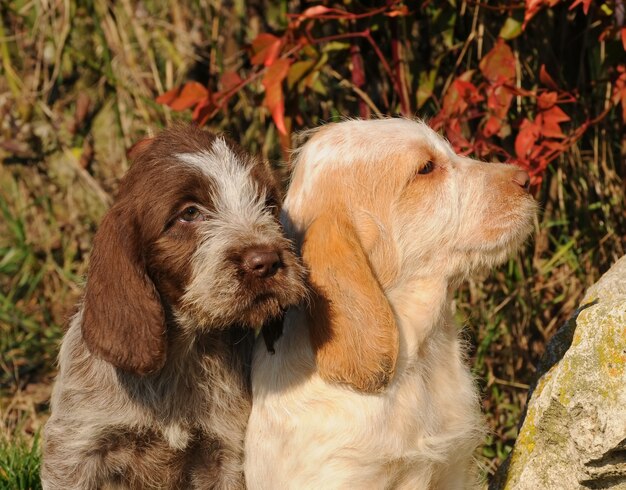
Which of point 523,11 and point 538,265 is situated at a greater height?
point 523,11

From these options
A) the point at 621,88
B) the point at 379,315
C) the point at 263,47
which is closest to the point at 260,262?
the point at 379,315

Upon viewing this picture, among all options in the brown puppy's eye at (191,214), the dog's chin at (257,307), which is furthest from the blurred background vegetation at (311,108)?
the dog's chin at (257,307)

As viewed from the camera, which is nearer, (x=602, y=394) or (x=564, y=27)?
(x=602, y=394)

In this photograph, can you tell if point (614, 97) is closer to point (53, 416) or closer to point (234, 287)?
point (234, 287)

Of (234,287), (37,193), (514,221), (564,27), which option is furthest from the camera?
(37,193)

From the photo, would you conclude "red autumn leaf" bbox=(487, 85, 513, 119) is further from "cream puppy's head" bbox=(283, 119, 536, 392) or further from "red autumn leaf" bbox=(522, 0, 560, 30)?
"cream puppy's head" bbox=(283, 119, 536, 392)

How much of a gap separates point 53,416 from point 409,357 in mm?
1874

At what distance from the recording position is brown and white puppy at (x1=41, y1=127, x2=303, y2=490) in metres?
4.30

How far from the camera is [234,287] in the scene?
14.0ft

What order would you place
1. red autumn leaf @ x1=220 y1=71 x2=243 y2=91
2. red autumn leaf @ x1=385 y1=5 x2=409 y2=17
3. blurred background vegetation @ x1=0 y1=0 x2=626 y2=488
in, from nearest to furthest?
red autumn leaf @ x1=385 y1=5 x2=409 y2=17 < blurred background vegetation @ x1=0 y1=0 x2=626 y2=488 < red autumn leaf @ x1=220 y1=71 x2=243 y2=91

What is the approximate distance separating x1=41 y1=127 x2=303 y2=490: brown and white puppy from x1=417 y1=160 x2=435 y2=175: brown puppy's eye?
709mm

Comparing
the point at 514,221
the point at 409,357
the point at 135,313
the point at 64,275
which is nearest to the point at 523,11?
the point at 514,221

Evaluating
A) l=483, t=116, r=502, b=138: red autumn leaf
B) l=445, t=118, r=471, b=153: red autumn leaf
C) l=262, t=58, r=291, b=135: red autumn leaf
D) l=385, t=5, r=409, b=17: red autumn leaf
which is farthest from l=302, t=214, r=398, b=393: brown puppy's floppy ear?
l=385, t=5, r=409, b=17: red autumn leaf

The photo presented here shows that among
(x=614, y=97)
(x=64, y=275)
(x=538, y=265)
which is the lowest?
(x=64, y=275)
